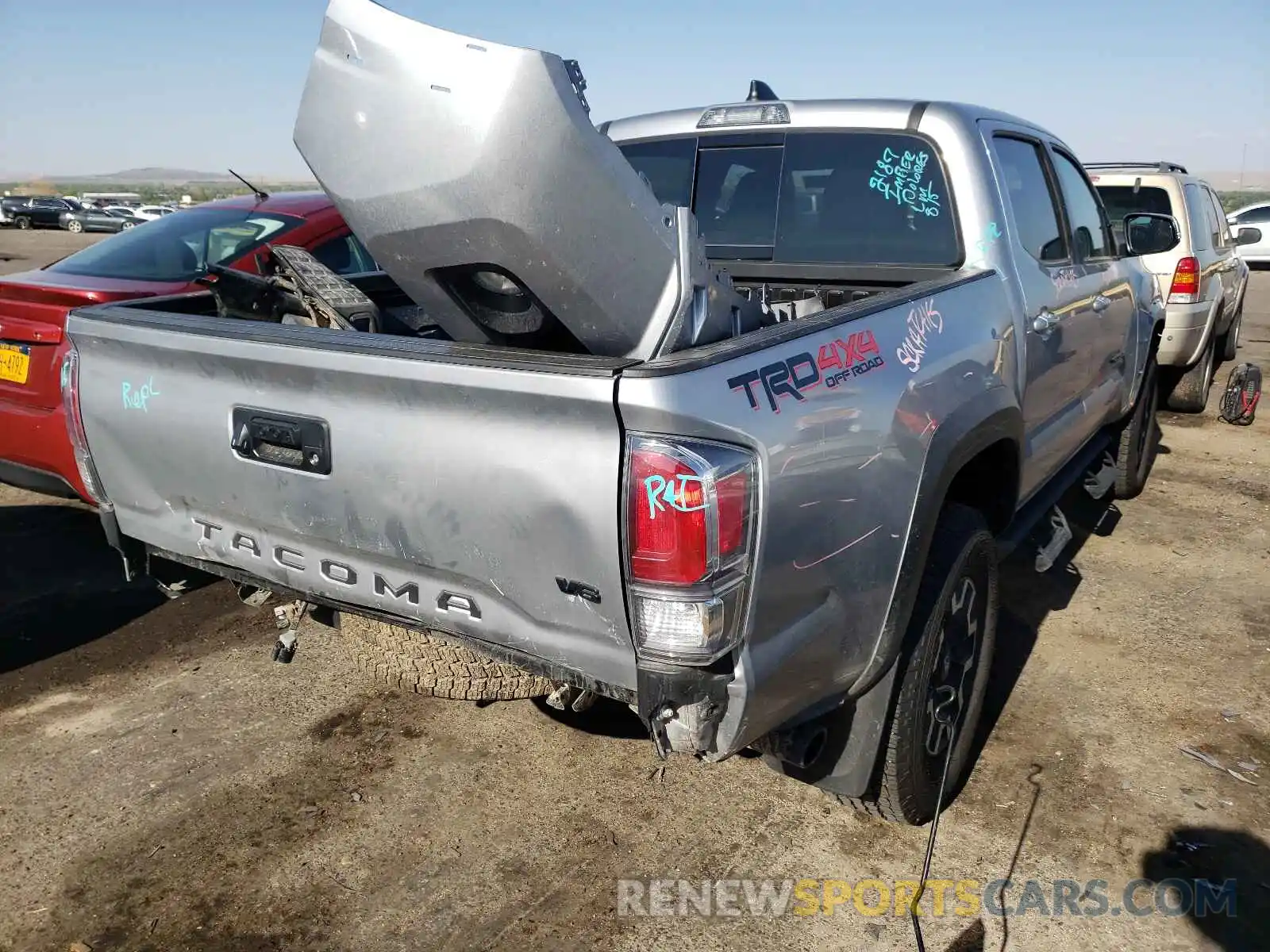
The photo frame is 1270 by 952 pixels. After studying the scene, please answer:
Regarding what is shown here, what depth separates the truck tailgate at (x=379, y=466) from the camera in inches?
77.5

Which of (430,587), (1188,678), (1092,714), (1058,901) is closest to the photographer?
(430,587)

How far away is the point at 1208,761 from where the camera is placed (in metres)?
3.32

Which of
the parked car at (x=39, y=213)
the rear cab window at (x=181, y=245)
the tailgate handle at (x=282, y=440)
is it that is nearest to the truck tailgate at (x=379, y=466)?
the tailgate handle at (x=282, y=440)

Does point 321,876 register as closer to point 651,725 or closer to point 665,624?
point 651,725

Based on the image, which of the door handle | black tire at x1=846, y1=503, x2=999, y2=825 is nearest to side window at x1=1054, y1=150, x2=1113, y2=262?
the door handle

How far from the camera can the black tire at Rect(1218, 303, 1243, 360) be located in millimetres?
10711

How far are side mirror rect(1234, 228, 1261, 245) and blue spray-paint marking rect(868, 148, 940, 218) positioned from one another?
8.37 m

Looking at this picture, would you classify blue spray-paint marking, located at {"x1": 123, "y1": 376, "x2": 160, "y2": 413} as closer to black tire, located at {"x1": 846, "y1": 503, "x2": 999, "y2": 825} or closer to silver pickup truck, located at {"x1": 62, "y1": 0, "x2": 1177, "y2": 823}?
silver pickup truck, located at {"x1": 62, "y1": 0, "x2": 1177, "y2": 823}

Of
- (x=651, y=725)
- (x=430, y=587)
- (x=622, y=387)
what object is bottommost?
(x=651, y=725)

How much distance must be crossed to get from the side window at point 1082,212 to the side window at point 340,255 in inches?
153

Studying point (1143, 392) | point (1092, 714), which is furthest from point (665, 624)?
point (1143, 392)

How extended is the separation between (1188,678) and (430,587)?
3.17 meters

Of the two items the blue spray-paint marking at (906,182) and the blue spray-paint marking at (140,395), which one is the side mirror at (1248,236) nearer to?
the blue spray-paint marking at (906,182)

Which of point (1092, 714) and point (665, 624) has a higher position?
point (665, 624)
